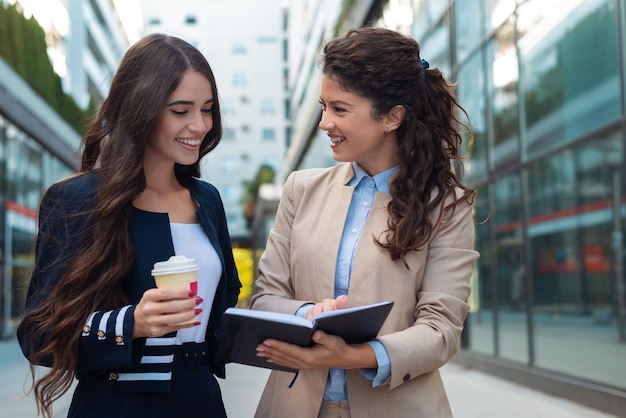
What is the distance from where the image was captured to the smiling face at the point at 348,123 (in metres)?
2.49

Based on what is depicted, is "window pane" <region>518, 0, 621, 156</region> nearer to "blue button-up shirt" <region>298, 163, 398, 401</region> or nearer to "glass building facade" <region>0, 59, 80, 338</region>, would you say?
"blue button-up shirt" <region>298, 163, 398, 401</region>

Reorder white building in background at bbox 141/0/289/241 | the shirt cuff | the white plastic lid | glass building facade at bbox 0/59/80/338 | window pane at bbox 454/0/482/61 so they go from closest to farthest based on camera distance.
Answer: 1. the white plastic lid
2. the shirt cuff
3. window pane at bbox 454/0/482/61
4. glass building facade at bbox 0/59/80/338
5. white building in background at bbox 141/0/289/241

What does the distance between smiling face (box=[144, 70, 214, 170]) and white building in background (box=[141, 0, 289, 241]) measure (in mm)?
62255

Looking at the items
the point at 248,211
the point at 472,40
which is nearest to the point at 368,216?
the point at 472,40

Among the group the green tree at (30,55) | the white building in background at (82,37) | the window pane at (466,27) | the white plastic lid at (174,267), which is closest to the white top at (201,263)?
the white plastic lid at (174,267)

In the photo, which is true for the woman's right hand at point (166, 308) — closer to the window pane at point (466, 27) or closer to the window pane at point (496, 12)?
the window pane at point (496, 12)

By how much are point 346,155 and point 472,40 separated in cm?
980

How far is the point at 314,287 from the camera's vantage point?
97.0 inches

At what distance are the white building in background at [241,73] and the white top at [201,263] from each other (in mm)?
62192

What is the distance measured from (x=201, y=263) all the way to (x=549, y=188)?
7.22 meters

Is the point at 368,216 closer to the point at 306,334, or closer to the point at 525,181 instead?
the point at 306,334

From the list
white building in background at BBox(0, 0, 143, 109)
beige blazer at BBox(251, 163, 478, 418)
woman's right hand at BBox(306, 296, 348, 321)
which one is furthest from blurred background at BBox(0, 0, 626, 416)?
white building in background at BBox(0, 0, 143, 109)

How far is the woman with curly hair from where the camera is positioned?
7.79 feet

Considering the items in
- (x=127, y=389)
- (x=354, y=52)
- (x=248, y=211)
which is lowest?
(x=127, y=389)
